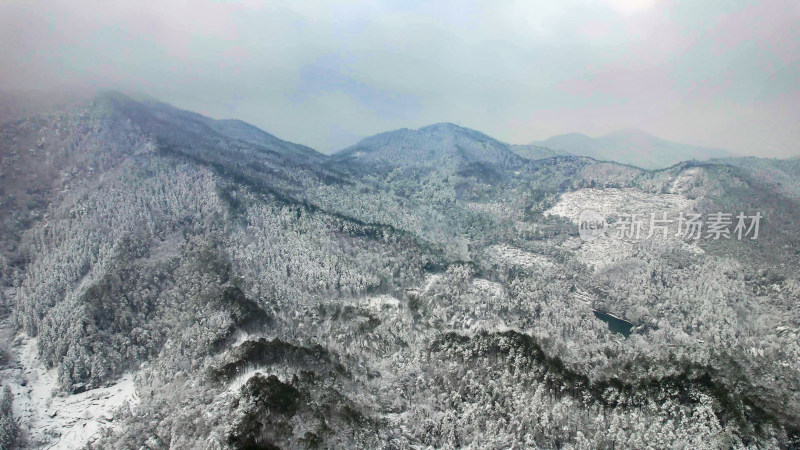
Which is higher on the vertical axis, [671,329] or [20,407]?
[671,329]

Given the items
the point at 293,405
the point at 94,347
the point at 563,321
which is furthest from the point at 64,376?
the point at 563,321

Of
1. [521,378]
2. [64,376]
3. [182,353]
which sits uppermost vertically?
[521,378]

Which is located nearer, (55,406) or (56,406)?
(56,406)

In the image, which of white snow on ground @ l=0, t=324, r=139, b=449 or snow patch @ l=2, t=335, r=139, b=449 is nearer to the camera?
white snow on ground @ l=0, t=324, r=139, b=449

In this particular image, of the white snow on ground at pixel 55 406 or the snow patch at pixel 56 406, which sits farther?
the snow patch at pixel 56 406

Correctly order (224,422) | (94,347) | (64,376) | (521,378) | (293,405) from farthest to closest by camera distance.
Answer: (94,347), (64,376), (521,378), (293,405), (224,422)

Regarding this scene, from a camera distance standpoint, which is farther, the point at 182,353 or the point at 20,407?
the point at 182,353

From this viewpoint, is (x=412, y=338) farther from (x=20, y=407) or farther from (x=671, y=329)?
(x=20, y=407)

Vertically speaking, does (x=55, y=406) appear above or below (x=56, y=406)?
below
